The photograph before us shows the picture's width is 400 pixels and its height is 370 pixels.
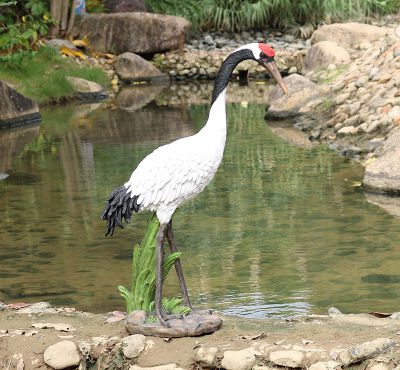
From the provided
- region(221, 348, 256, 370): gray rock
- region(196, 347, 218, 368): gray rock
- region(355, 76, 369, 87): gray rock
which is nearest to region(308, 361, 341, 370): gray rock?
region(221, 348, 256, 370): gray rock

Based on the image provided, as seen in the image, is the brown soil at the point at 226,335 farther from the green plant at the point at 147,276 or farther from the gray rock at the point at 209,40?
the gray rock at the point at 209,40

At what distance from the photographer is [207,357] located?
20.0ft

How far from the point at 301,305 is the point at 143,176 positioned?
2104 millimetres

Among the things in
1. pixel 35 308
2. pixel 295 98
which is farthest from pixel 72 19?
pixel 35 308

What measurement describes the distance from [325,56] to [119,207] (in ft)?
45.2

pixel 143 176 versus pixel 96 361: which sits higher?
pixel 143 176

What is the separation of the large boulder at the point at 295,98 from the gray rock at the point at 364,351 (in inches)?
463

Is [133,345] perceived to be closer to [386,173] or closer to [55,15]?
[386,173]

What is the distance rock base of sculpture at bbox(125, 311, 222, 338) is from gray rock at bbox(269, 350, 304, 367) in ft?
1.66

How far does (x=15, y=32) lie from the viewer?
73.6 feet

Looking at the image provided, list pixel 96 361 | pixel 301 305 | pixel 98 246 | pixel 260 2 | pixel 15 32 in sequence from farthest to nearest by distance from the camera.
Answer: pixel 260 2 → pixel 15 32 → pixel 98 246 → pixel 301 305 → pixel 96 361

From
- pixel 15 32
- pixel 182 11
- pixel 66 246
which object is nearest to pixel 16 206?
pixel 66 246

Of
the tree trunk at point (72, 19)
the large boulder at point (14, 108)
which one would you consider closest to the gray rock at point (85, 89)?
the large boulder at point (14, 108)

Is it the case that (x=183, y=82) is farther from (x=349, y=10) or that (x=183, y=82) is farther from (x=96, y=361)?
(x=96, y=361)
